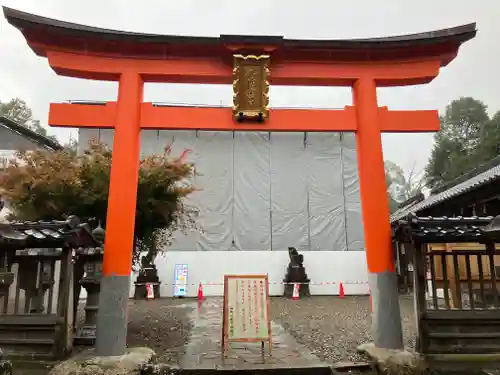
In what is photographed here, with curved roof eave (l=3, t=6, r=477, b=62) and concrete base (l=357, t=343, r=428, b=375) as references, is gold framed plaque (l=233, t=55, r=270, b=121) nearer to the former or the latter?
curved roof eave (l=3, t=6, r=477, b=62)

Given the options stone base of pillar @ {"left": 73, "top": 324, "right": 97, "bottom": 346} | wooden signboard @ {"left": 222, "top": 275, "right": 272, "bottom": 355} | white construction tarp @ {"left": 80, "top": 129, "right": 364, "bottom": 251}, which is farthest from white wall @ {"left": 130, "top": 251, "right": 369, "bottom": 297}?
wooden signboard @ {"left": 222, "top": 275, "right": 272, "bottom": 355}

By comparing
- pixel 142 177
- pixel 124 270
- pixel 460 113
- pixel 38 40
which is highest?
pixel 460 113

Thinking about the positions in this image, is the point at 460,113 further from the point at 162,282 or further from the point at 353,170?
the point at 162,282

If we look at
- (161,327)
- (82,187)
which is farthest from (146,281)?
(82,187)

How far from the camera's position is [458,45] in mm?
6832

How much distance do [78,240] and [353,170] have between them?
16.6 metres

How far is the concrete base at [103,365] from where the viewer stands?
17.6 feet

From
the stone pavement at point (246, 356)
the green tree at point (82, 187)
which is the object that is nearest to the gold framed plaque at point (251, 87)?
the green tree at point (82, 187)

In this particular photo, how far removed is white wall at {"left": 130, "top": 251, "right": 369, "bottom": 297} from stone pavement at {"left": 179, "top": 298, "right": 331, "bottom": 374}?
7743 mm

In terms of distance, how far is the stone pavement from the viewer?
19.2 feet

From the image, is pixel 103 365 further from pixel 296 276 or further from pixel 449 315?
pixel 296 276

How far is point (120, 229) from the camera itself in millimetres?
6074

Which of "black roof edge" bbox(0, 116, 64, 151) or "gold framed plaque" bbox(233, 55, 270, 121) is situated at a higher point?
"black roof edge" bbox(0, 116, 64, 151)

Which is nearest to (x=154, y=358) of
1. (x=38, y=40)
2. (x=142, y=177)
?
(x=142, y=177)
